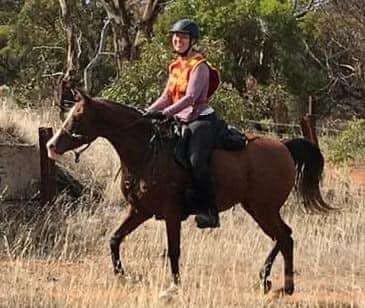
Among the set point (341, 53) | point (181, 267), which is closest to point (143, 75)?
point (181, 267)

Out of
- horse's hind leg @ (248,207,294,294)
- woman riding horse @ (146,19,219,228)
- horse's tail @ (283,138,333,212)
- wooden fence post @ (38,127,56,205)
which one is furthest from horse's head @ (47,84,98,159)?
wooden fence post @ (38,127,56,205)

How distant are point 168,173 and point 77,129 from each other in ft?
3.06

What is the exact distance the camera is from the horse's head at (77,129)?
25.2 ft

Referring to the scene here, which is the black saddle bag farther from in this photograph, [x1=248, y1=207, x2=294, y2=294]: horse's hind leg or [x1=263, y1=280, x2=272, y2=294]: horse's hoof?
[x1=263, y1=280, x2=272, y2=294]: horse's hoof

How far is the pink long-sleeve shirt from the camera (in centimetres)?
780

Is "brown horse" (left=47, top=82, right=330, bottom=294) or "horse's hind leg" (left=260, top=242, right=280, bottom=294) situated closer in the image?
"brown horse" (left=47, top=82, right=330, bottom=294)

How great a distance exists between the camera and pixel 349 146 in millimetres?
19703

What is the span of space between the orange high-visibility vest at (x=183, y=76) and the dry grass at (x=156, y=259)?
69.7 inches

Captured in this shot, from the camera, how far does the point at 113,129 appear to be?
7.86m

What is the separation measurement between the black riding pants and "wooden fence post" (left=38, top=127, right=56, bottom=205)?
322cm

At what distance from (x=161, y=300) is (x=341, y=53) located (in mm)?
24870

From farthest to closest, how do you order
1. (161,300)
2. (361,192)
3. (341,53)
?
(341,53) < (361,192) < (161,300)

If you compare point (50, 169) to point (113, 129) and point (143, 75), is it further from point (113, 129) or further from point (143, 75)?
point (143, 75)

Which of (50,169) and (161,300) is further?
(50,169)
